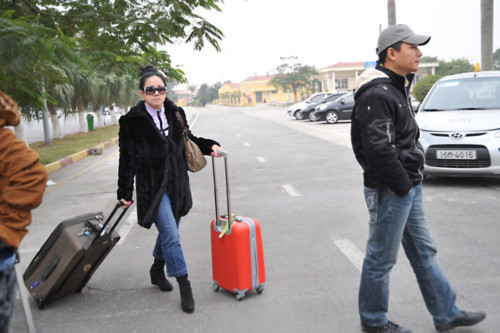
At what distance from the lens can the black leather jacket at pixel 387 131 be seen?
2689 millimetres

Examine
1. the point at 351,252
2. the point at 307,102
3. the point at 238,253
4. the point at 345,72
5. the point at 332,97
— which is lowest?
the point at 351,252

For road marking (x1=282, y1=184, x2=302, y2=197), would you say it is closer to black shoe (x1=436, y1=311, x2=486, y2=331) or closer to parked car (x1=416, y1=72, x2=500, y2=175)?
parked car (x1=416, y1=72, x2=500, y2=175)

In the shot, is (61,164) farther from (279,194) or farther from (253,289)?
(253,289)

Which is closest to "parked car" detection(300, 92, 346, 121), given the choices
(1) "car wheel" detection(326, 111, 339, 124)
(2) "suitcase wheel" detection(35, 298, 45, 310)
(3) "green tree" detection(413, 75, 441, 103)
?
(1) "car wheel" detection(326, 111, 339, 124)

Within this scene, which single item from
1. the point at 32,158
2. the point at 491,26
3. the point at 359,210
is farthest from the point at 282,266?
the point at 491,26

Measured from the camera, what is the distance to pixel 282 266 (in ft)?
14.9

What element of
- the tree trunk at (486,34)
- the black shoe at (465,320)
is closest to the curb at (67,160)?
the black shoe at (465,320)

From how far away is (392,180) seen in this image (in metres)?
2.73

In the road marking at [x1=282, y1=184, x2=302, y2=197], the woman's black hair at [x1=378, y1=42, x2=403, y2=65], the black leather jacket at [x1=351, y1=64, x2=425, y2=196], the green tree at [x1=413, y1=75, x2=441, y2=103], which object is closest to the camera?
the black leather jacket at [x1=351, y1=64, x2=425, y2=196]

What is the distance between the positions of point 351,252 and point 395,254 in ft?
6.26

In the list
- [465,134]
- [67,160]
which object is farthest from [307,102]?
[465,134]

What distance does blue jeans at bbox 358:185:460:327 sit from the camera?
9.39ft

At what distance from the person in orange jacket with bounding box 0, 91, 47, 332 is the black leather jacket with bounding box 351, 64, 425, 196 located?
1.67m

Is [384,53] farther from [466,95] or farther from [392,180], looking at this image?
[466,95]
